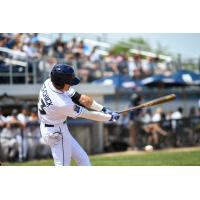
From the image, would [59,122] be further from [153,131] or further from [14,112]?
[153,131]

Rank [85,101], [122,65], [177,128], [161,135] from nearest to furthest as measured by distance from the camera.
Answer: [85,101]
[161,135]
[177,128]
[122,65]

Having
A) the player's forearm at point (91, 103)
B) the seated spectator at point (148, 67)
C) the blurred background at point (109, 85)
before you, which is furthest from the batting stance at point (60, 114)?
the seated spectator at point (148, 67)

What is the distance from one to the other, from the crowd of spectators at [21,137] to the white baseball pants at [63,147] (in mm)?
4847

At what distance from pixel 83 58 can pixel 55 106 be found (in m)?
7.06

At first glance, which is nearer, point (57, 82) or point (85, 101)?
point (57, 82)

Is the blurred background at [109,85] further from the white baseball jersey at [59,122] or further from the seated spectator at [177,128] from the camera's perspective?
the white baseball jersey at [59,122]

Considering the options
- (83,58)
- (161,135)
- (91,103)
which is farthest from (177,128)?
(91,103)

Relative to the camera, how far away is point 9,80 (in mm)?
12727

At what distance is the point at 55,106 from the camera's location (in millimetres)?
7867

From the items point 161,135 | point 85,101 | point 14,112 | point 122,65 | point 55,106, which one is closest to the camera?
point 55,106

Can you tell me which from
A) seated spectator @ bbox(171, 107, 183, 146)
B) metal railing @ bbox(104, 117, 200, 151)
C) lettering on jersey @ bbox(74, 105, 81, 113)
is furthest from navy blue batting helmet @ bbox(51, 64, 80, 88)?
seated spectator @ bbox(171, 107, 183, 146)
